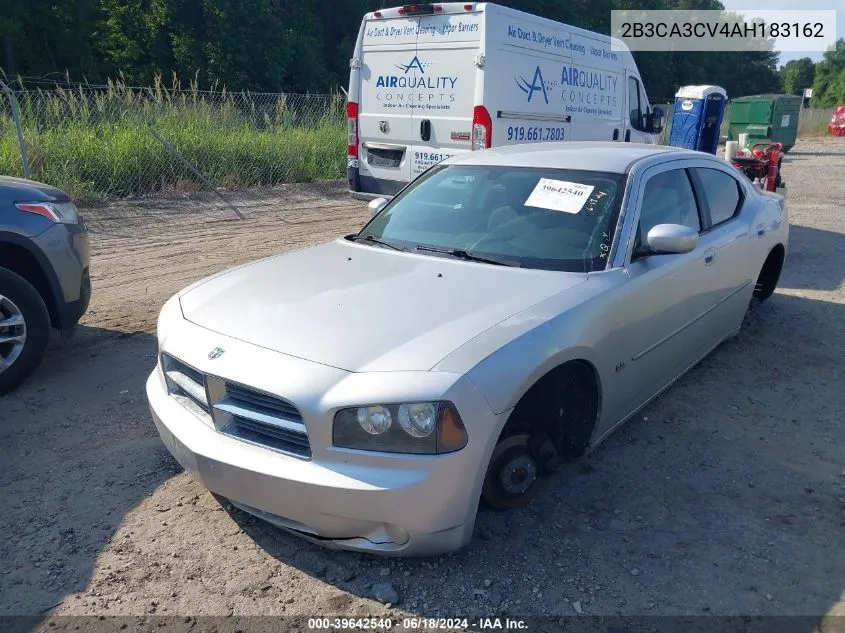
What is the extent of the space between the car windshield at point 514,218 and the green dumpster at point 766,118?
24.2 meters

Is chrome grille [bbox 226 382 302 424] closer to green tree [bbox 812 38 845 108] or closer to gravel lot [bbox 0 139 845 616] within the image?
gravel lot [bbox 0 139 845 616]

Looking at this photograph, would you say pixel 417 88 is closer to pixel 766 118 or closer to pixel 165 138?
pixel 165 138

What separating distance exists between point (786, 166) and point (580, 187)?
21.8 metres

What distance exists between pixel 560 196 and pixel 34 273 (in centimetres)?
348

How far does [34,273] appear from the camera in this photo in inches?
183

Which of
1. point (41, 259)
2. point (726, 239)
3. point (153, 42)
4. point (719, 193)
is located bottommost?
point (41, 259)

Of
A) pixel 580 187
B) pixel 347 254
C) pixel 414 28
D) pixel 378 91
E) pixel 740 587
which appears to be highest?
pixel 414 28

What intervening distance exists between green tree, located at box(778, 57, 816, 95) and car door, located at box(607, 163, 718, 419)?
3922 inches

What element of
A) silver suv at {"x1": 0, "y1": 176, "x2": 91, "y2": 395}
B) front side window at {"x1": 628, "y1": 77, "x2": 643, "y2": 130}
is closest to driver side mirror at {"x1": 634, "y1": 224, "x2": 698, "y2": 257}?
silver suv at {"x1": 0, "y1": 176, "x2": 91, "y2": 395}

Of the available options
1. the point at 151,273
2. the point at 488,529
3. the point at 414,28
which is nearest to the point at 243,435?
the point at 488,529

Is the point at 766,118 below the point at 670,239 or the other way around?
the other way around

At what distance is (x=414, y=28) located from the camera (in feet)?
27.7

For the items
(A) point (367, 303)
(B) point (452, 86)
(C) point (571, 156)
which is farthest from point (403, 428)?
(B) point (452, 86)

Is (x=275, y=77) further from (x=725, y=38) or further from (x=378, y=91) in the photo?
(x=725, y=38)
